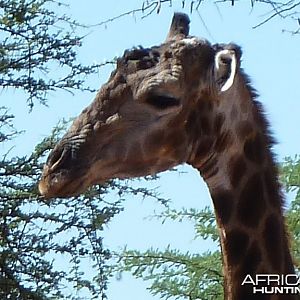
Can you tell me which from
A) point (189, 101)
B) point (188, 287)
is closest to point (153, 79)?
point (189, 101)

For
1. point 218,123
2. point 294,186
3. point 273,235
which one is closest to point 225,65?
point 218,123

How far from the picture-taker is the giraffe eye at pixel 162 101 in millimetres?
3445

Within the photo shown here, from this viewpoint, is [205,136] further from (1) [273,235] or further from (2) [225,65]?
(1) [273,235]

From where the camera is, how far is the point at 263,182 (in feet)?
11.9

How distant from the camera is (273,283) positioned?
3.47 m

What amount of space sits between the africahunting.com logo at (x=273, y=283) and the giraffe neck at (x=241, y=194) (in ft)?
0.08

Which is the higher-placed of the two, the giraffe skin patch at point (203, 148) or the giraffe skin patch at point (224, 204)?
the giraffe skin patch at point (203, 148)

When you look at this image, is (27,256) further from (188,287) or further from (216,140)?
(216,140)

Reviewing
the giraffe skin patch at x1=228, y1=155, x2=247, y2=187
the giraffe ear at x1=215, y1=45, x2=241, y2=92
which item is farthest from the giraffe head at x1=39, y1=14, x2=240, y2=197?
the giraffe skin patch at x1=228, y1=155, x2=247, y2=187

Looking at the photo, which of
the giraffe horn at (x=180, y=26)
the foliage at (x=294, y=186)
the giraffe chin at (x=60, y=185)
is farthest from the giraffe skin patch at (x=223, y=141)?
the foliage at (x=294, y=186)

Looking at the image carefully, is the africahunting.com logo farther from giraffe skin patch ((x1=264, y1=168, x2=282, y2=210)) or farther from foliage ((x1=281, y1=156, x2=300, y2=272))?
foliage ((x1=281, y1=156, x2=300, y2=272))

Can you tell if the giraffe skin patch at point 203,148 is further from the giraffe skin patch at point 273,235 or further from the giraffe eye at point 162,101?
the giraffe skin patch at point 273,235

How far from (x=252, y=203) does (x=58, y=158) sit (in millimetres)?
683

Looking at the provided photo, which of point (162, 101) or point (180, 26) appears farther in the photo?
point (180, 26)
